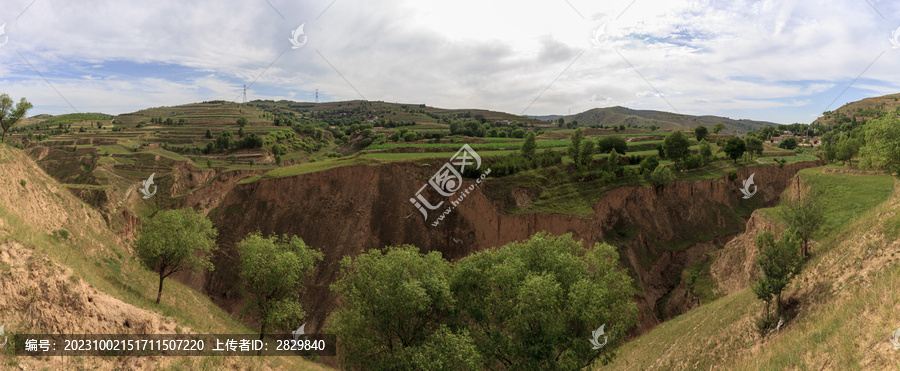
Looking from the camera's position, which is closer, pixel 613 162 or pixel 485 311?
pixel 485 311

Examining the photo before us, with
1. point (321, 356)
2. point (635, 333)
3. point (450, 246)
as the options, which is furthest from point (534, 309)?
point (450, 246)

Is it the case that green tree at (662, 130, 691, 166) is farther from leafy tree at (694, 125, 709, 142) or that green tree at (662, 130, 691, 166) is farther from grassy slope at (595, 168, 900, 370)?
grassy slope at (595, 168, 900, 370)

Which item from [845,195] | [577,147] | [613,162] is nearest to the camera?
[845,195]

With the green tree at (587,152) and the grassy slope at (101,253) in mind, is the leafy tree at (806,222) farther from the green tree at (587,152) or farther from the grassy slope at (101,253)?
the grassy slope at (101,253)

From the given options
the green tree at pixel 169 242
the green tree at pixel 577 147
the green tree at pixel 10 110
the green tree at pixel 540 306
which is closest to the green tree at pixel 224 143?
the green tree at pixel 10 110

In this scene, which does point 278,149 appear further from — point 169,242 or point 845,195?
point 845,195

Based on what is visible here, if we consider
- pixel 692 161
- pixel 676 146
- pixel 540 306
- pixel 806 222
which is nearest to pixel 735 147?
pixel 692 161

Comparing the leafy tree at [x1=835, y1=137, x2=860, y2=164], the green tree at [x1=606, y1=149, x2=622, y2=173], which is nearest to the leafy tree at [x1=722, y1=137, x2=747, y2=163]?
the leafy tree at [x1=835, y1=137, x2=860, y2=164]
